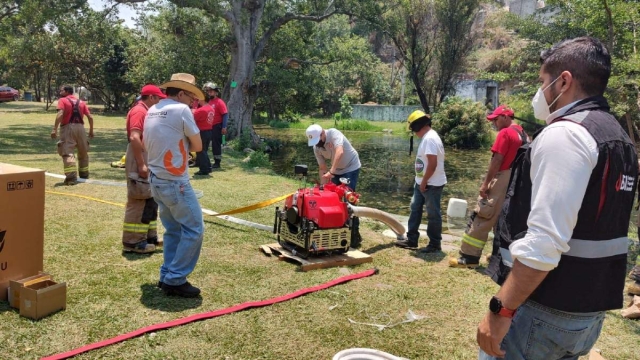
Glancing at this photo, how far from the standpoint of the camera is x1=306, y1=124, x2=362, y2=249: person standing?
22.2ft

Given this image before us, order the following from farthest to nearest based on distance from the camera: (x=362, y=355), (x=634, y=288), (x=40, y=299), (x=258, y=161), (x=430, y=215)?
(x=258, y=161), (x=430, y=215), (x=634, y=288), (x=40, y=299), (x=362, y=355)

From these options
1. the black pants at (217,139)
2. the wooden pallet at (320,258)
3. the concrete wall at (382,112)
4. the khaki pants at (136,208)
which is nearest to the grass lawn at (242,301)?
the wooden pallet at (320,258)

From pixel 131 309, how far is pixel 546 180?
3.63 meters

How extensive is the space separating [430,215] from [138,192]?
359cm

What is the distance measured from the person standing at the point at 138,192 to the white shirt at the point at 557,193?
4.56 m

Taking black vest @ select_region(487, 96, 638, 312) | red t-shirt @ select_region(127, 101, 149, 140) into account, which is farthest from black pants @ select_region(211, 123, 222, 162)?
black vest @ select_region(487, 96, 638, 312)

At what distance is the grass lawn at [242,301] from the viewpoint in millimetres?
3752

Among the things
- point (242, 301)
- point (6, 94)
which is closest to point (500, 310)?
point (242, 301)

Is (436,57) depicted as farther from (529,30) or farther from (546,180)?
(546,180)

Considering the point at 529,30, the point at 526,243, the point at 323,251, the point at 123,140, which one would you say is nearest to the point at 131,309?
the point at 323,251

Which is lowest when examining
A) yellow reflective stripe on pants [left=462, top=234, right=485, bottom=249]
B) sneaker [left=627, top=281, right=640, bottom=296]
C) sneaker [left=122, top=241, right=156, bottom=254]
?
sneaker [left=627, top=281, right=640, bottom=296]

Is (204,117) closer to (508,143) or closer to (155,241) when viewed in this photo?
(155,241)

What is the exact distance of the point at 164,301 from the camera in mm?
4496

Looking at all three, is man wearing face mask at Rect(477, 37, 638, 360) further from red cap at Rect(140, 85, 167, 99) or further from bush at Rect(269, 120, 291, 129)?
bush at Rect(269, 120, 291, 129)
